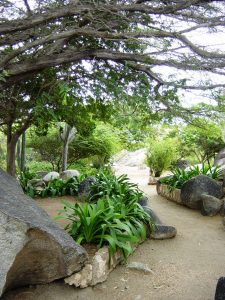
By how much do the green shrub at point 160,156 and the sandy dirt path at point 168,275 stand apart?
249 inches

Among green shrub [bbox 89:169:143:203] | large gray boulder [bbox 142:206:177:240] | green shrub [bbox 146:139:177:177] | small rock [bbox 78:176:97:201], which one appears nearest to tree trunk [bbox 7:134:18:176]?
small rock [bbox 78:176:97:201]

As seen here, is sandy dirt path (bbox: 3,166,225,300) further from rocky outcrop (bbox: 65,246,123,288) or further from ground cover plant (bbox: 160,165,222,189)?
ground cover plant (bbox: 160,165,222,189)

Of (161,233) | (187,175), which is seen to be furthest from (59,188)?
(161,233)

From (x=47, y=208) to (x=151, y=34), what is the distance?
4376mm

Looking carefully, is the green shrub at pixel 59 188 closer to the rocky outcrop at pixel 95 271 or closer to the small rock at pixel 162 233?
the small rock at pixel 162 233

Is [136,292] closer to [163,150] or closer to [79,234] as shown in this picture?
[79,234]

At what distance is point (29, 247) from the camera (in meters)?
3.21

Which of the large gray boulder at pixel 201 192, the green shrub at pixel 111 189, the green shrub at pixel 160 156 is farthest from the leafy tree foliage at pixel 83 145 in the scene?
the large gray boulder at pixel 201 192

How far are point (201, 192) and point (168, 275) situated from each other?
3.86 m

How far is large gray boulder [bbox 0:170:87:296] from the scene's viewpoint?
2.98m

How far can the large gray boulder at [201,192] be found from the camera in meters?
7.57

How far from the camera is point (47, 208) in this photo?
Result: 270 inches

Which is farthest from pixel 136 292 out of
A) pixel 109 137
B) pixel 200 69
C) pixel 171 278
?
pixel 109 137

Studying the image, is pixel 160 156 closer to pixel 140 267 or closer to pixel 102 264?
pixel 140 267
